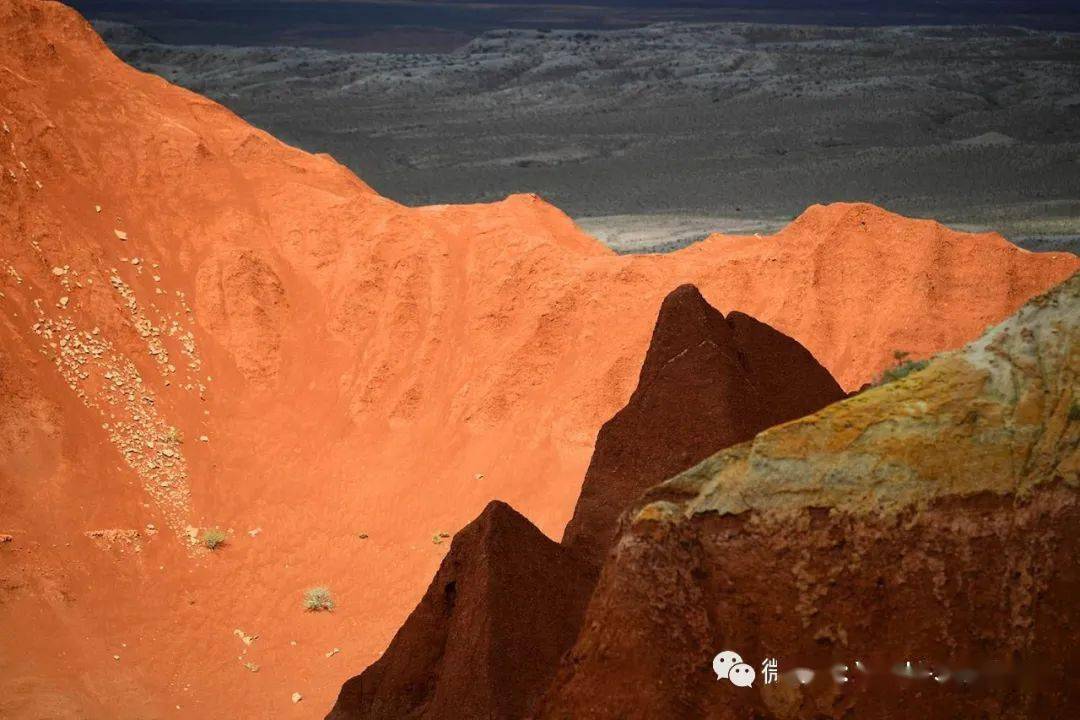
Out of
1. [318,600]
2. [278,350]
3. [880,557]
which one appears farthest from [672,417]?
[278,350]

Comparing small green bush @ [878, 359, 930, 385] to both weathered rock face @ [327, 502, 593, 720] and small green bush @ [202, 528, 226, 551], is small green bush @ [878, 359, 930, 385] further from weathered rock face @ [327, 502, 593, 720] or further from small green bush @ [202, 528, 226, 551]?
weathered rock face @ [327, 502, 593, 720]

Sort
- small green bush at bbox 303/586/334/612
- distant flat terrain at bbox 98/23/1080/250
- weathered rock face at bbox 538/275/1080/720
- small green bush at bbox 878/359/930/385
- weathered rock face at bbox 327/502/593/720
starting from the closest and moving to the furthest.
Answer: weathered rock face at bbox 538/275/1080/720, weathered rock face at bbox 327/502/593/720, small green bush at bbox 303/586/334/612, small green bush at bbox 878/359/930/385, distant flat terrain at bbox 98/23/1080/250

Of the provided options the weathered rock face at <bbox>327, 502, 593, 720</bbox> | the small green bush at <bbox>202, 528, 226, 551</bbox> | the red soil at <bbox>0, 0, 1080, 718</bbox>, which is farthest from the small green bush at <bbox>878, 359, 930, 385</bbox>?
the weathered rock face at <bbox>327, 502, 593, 720</bbox>

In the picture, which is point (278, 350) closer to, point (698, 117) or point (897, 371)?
point (897, 371)

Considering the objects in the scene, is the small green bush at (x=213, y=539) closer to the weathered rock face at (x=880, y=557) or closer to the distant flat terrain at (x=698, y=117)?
the weathered rock face at (x=880, y=557)

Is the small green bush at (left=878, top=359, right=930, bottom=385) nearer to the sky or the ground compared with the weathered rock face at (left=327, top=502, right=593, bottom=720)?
nearer to the sky

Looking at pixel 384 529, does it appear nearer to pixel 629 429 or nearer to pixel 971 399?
pixel 629 429
